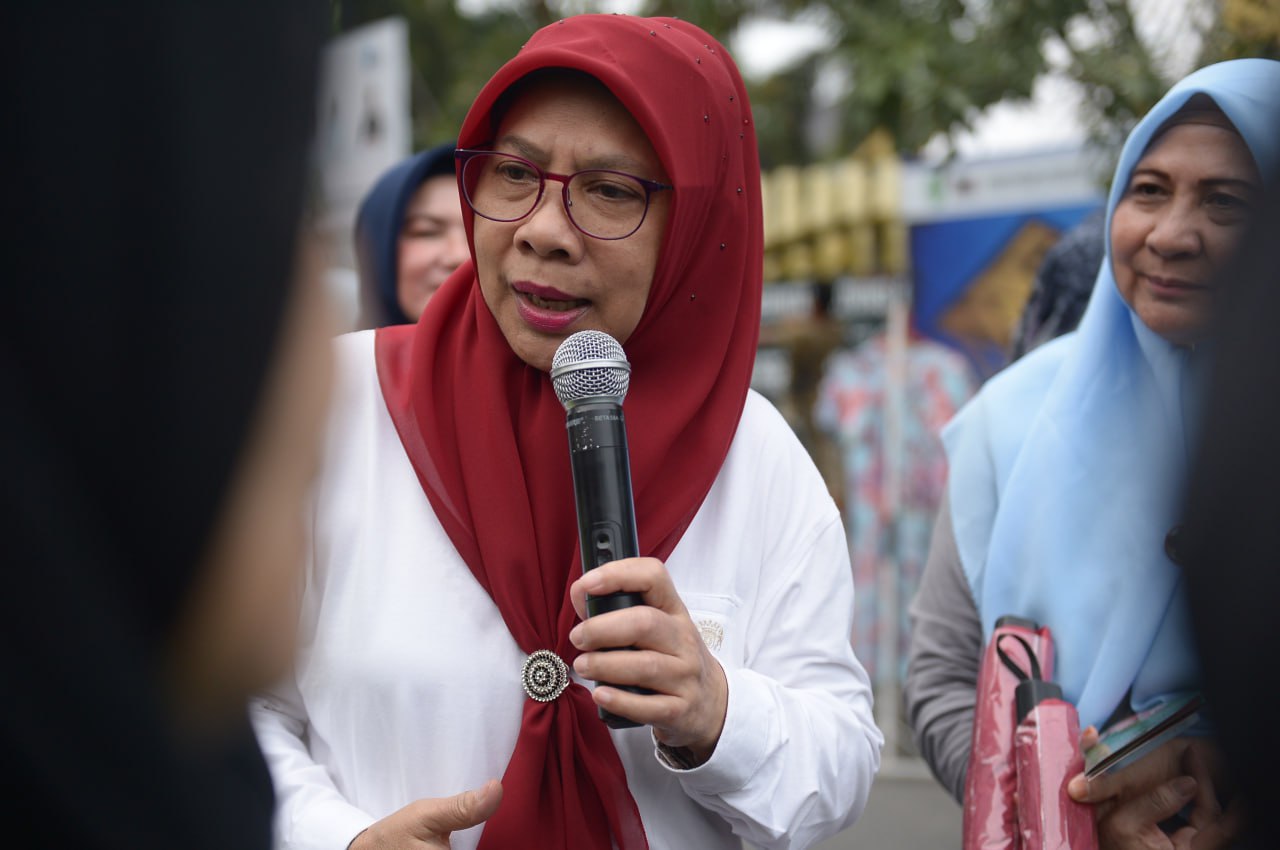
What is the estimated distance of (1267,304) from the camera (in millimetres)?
961

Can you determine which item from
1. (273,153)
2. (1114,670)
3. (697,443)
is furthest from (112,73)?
(1114,670)

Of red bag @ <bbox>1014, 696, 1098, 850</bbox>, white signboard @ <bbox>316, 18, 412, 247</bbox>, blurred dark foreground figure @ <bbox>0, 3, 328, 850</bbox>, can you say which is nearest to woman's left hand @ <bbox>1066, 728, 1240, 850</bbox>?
red bag @ <bbox>1014, 696, 1098, 850</bbox>

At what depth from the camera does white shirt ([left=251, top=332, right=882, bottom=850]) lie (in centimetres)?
164

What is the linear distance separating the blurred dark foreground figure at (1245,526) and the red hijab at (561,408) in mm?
901

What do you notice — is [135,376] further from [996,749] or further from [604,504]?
[996,749]

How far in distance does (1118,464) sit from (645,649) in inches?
49.9

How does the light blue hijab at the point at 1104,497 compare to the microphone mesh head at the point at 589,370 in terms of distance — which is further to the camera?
the light blue hijab at the point at 1104,497

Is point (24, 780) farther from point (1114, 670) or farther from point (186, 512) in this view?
point (1114, 670)

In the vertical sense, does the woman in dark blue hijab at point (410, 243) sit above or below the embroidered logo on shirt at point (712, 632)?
above

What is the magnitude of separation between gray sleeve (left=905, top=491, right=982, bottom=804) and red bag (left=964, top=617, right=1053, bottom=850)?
233mm

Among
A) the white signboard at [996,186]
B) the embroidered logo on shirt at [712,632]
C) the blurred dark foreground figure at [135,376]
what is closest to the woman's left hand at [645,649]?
the embroidered logo on shirt at [712,632]

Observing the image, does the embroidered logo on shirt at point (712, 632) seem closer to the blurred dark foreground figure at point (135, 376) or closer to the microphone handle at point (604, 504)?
the microphone handle at point (604, 504)

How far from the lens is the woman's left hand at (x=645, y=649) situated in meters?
1.36

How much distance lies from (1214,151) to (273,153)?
185cm
